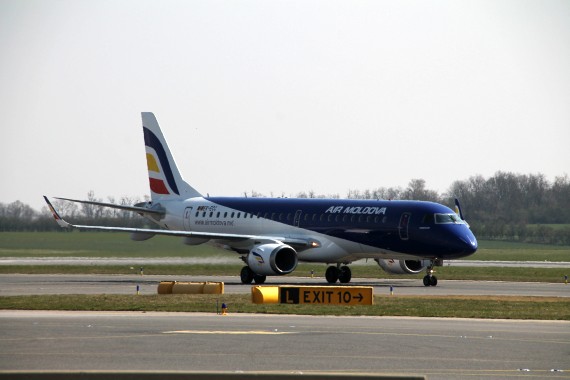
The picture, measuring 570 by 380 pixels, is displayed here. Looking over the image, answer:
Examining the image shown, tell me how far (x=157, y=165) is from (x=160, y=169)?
1.13ft

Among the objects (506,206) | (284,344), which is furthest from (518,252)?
(284,344)

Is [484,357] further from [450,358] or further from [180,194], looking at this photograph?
[180,194]

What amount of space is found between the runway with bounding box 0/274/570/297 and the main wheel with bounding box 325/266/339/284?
0.47m

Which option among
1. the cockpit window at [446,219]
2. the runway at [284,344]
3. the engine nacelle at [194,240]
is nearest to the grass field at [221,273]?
the runway at [284,344]

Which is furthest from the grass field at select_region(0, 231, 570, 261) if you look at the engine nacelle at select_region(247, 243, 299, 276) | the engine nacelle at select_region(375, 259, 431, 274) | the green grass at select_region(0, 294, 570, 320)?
the green grass at select_region(0, 294, 570, 320)

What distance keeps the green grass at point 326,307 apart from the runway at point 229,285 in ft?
13.5

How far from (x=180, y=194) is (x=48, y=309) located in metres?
28.3

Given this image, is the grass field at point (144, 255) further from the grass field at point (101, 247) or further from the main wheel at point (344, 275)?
the main wheel at point (344, 275)

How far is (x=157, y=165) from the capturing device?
64.3 meters

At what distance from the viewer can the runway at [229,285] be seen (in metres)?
45.9

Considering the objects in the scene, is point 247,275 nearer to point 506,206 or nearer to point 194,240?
point 194,240

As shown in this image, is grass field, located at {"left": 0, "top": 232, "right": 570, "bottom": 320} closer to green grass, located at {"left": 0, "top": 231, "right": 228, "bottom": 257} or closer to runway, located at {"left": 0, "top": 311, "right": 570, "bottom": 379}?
green grass, located at {"left": 0, "top": 231, "right": 228, "bottom": 257}

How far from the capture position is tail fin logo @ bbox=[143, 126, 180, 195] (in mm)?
63656

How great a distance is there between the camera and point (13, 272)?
61.6 metres
